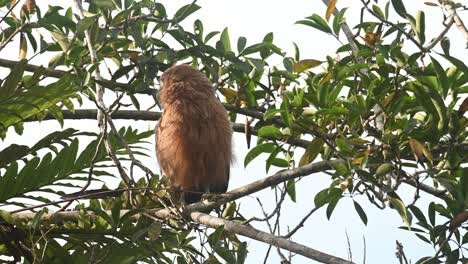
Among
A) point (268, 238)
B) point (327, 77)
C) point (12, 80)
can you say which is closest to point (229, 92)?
point (327, 77)

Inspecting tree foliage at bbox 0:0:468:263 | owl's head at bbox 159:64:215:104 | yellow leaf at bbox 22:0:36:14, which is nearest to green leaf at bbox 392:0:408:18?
tree foliage at bbox 0:0:468:263

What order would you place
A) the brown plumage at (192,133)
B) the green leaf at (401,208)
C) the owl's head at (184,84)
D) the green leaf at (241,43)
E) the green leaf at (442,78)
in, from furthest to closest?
1. the owl's head at (184,84)
2. the brown plumage at (192,133)
3. the green leaf at (241,43)
4. the green leaf at (442,78)
5. the green leaf at (401,208)

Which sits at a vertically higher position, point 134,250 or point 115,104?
point 115,104

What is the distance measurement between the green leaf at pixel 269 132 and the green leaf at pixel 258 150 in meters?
0.11

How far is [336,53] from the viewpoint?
12.6 feet

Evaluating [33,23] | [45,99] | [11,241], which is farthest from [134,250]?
[33,23]

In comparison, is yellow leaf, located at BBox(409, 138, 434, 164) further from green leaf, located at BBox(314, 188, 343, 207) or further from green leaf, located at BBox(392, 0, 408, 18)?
Result: green leaf, located at BBox(392, 0, 408, 18)

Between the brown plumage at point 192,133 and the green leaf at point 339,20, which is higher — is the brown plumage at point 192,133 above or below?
below

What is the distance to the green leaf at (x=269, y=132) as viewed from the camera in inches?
138

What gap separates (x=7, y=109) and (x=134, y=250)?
82 cm

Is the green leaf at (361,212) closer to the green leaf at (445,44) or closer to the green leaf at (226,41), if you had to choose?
the green leaf at (445,44)

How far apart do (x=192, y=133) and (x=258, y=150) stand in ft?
3.72

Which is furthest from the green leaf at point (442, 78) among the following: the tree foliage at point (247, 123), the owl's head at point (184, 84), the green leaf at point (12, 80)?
the owl's head at point (184, 84)

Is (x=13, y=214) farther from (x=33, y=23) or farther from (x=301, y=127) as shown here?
(x=301, y=127)
